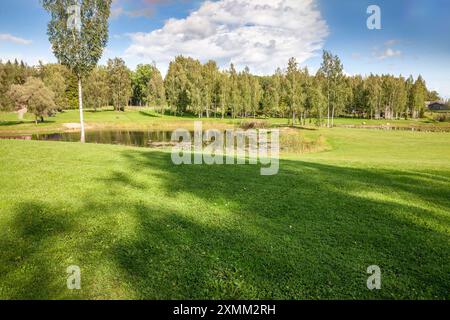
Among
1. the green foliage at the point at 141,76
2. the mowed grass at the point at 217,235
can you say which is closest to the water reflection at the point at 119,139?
the mowed grass at the point at 217,235

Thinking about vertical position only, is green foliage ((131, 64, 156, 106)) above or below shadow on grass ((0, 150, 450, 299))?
above

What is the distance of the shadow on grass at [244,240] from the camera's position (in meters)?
6.59

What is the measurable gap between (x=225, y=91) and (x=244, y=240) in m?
107

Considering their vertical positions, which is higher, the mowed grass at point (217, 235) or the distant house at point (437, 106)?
the distant house at point (437, 106)

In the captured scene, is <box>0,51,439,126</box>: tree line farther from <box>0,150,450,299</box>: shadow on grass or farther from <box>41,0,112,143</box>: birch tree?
<box>0,150,450,299</box>: shadow on grass

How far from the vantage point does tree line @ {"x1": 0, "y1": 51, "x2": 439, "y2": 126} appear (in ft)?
278

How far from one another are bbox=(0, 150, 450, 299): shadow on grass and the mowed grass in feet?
0.12

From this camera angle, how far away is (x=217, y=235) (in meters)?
8.89

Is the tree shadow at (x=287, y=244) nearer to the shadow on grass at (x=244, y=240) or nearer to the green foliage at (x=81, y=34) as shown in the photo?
the shadow on grass at (x=244, y=240)

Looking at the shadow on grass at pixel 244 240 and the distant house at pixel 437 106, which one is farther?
the distant house at pixel 437 106

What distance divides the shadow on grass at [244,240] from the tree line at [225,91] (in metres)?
74.2

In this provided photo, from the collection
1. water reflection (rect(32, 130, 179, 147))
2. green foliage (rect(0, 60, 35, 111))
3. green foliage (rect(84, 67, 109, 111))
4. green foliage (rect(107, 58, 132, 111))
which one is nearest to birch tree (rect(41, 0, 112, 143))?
water reflection (rect(32, 130, 179, 147))
